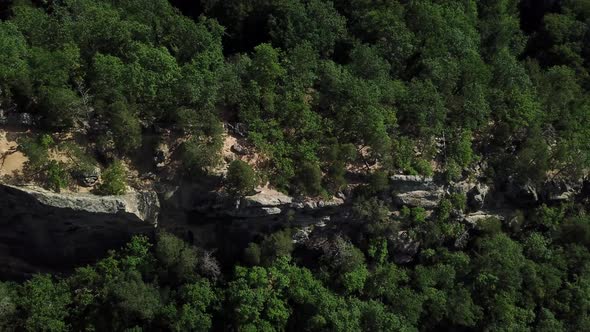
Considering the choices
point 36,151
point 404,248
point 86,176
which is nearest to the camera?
point 36,151

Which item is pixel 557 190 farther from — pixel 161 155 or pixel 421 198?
pixel 161 155

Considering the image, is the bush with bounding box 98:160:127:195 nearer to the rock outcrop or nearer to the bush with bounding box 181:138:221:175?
the bush with bounding box 181:138:221:175

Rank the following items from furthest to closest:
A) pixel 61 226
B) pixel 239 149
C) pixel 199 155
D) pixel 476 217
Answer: pixel 476 217 < pixel 239 149 < pixel 199 155 < pixel 61 226

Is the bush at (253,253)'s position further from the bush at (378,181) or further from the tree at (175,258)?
the bush at (378,181)

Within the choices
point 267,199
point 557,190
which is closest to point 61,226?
point 267,199

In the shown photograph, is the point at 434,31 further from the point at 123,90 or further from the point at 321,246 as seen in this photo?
the point at 123,90

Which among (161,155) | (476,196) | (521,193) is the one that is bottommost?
(521,193)
